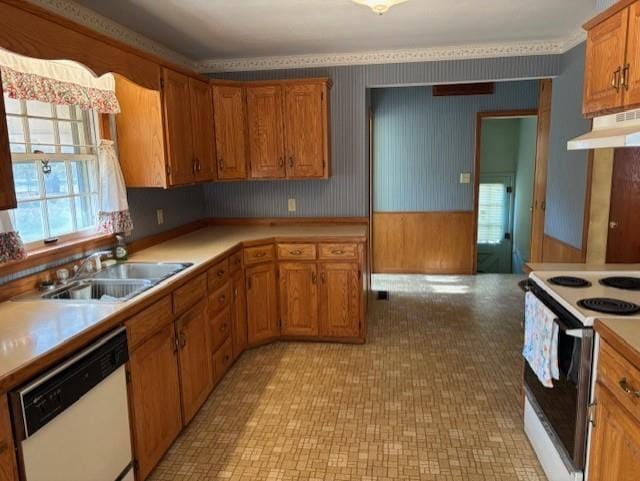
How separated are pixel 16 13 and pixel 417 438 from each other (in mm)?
2715

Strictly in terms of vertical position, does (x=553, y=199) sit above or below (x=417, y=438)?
above

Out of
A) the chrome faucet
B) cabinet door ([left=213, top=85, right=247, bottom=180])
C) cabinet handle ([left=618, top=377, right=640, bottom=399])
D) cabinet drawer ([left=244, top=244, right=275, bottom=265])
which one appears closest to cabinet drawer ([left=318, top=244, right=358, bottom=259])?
cabinet drawer ([left=244, top=244, right=275, bottom=265])

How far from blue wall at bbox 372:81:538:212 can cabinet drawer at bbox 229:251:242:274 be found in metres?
2.87

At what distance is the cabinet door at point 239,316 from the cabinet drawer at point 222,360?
0.10m

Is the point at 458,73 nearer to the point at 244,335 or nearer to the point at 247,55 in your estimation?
the point at 247,55

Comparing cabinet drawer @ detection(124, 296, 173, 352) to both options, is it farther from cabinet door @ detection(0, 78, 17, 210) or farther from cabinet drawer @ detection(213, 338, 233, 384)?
cabinet drawer @ detection(213, 338, 233, 384)

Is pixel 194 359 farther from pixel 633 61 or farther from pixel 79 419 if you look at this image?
pixel 633 61

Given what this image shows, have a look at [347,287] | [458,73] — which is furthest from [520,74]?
[347,287]

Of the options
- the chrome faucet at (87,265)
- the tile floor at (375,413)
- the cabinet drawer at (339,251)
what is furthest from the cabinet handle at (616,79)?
the chrome faucet at (87,265)

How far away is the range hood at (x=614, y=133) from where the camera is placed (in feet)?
5.96

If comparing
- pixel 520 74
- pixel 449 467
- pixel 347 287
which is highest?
pixel 520 74

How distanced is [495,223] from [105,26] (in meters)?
6.33

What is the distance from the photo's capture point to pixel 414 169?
5762 mm

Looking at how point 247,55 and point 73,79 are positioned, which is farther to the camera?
point 247,55
